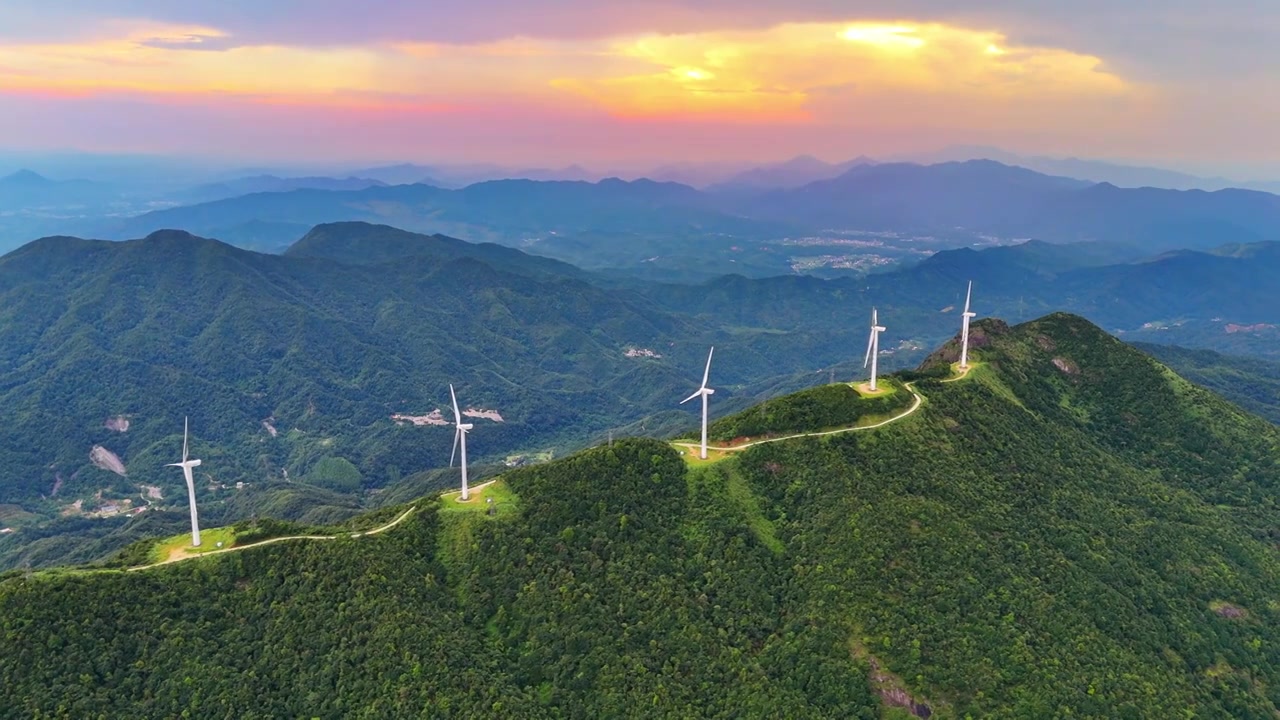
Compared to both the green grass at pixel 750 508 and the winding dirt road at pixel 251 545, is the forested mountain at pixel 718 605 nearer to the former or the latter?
the green grass at pixel 750 508

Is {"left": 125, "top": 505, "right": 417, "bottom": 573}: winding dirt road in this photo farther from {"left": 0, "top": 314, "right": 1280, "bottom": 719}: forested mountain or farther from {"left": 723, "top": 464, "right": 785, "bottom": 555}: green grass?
{"left": 723, "top": 464, "right": 785, "bottom": 555}: green grass

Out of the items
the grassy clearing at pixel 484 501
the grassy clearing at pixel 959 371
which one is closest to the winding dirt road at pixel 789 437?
the grassy clearing at pixel 959 371

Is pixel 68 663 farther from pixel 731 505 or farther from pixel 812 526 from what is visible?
pixel 812 526

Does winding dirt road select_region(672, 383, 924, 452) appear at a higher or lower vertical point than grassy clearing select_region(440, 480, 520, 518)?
higher

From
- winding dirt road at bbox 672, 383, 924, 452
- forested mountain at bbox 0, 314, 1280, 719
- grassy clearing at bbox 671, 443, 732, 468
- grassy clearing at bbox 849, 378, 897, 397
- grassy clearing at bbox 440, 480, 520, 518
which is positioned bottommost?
forested mountain at bbox 0, 314, 1280, 719

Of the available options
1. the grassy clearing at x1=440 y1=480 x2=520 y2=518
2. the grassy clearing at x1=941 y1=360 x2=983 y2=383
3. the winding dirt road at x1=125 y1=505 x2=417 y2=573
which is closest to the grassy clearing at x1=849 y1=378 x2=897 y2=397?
the grassy clearing at x1=941 y1=360 x2=983 y2=383

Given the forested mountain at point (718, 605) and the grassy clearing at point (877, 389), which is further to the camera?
the grassy clearing at point (877, 389)

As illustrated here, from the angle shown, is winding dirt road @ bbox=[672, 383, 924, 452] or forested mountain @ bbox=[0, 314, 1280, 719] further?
winding dirt road @ bbox=[672, 383, 924, 452]

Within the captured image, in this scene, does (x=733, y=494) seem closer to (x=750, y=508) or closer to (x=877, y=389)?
(x=750, y=508)
